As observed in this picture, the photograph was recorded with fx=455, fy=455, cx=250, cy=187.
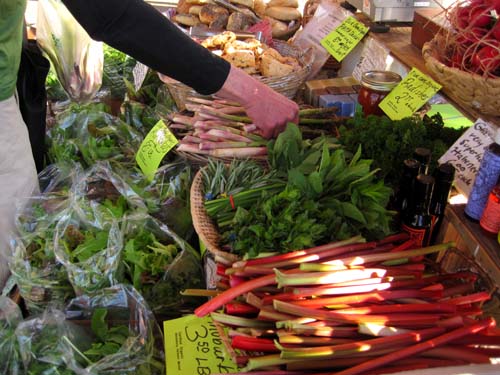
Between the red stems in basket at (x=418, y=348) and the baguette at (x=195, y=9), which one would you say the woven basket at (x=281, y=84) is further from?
the red stems in basket at (x=418, y=348)

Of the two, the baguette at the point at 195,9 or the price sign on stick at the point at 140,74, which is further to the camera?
the baguette at the point at 195,9

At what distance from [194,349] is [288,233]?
462 mm

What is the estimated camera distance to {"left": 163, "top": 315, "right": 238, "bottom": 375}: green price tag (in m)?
1.35

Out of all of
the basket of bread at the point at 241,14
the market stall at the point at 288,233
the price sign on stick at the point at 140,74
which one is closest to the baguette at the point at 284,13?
the basket of bread at the point at 241,14

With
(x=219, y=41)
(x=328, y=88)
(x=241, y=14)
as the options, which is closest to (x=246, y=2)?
(x=241, y=14)

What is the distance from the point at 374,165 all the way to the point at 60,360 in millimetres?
1222

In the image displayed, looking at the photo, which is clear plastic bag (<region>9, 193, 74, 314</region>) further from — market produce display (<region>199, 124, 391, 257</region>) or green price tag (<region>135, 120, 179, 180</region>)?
market produce display (<region>199, 124, 391, 257</region>)

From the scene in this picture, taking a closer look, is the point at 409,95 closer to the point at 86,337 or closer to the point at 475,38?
the point at 475,38

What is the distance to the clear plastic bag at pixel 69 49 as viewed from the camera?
267cm

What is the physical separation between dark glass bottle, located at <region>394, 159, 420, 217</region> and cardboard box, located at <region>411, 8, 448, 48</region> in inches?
28.7

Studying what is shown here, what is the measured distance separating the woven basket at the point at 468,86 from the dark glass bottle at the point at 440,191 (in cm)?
27

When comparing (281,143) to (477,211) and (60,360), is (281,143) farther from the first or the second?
(60,360)

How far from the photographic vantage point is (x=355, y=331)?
3.78 feet

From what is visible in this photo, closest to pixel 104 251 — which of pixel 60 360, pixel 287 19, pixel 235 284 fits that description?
pixel 60 360
